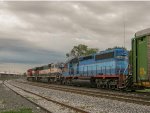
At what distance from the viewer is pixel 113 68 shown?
28281 millimetres

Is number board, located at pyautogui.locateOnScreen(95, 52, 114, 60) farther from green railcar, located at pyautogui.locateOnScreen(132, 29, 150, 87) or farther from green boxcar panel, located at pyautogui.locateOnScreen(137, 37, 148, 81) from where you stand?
green boxcar panel, located at pyautogui.locateOnScreen(137, 37, 148, 81)

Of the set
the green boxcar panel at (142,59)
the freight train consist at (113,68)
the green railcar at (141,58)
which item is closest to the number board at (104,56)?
the freight train consist at (113,68)

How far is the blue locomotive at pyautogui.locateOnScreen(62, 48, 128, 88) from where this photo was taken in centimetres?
2702

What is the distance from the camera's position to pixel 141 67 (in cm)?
1756

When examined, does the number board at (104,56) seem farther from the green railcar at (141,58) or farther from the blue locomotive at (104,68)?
the green railcar at (141,58)

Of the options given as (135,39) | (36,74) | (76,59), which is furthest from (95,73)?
(36,74)

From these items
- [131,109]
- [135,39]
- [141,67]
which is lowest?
[131,109]

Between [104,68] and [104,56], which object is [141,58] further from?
[104,56]

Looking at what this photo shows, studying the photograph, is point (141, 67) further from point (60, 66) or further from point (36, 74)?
point (36, 74)

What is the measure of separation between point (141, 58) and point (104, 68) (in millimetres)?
12461

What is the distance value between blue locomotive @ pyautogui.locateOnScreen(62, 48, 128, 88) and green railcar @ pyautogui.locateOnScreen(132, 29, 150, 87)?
545 centimetres

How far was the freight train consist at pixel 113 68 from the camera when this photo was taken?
17.4m

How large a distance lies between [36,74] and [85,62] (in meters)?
37.3

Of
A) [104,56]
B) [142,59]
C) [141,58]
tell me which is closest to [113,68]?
[104,56]
